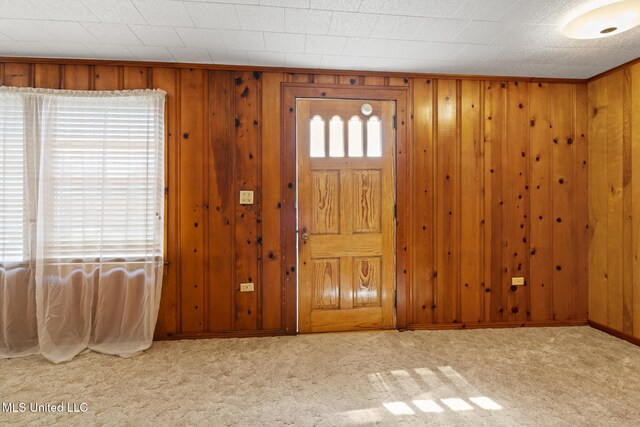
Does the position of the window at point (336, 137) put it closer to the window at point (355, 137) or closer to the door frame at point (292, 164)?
the window at point (355, 137)

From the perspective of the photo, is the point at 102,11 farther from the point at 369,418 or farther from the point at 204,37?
the point at 369,418

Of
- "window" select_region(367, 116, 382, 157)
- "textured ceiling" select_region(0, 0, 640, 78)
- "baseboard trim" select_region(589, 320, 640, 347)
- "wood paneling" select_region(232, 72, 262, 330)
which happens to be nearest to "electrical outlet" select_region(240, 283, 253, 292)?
"wood paneling" select_region(232, 72, 262, 330)

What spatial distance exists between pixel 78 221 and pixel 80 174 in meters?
0.38

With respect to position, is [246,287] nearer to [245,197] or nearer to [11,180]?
[245,197]

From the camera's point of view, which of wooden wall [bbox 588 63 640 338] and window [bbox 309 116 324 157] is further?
window [bbox 309 116 324 157]

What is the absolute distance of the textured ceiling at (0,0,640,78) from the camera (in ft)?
6.26

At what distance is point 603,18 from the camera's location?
1.89 meters

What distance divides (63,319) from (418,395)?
2699mm

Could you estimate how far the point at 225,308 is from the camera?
273 cm

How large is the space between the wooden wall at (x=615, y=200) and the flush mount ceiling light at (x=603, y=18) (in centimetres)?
99

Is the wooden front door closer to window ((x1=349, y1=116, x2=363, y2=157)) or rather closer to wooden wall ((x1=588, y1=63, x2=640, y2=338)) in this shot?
window ((x1=349, y1=116, x2=363, y2=157))

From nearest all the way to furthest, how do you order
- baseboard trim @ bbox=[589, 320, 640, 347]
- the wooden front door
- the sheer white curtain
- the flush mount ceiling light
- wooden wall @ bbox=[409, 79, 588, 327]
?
the flush mount ceiling light
the sheer white curtain
baseboard trim @ bbox=[589, 320, 640, 347]
the wooden front door
wooden wall @ bbox=[409, 79, 588, 327]

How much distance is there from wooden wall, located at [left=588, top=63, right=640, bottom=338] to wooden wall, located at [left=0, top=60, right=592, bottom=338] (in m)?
0.10

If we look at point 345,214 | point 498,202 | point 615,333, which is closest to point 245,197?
point 345,214
